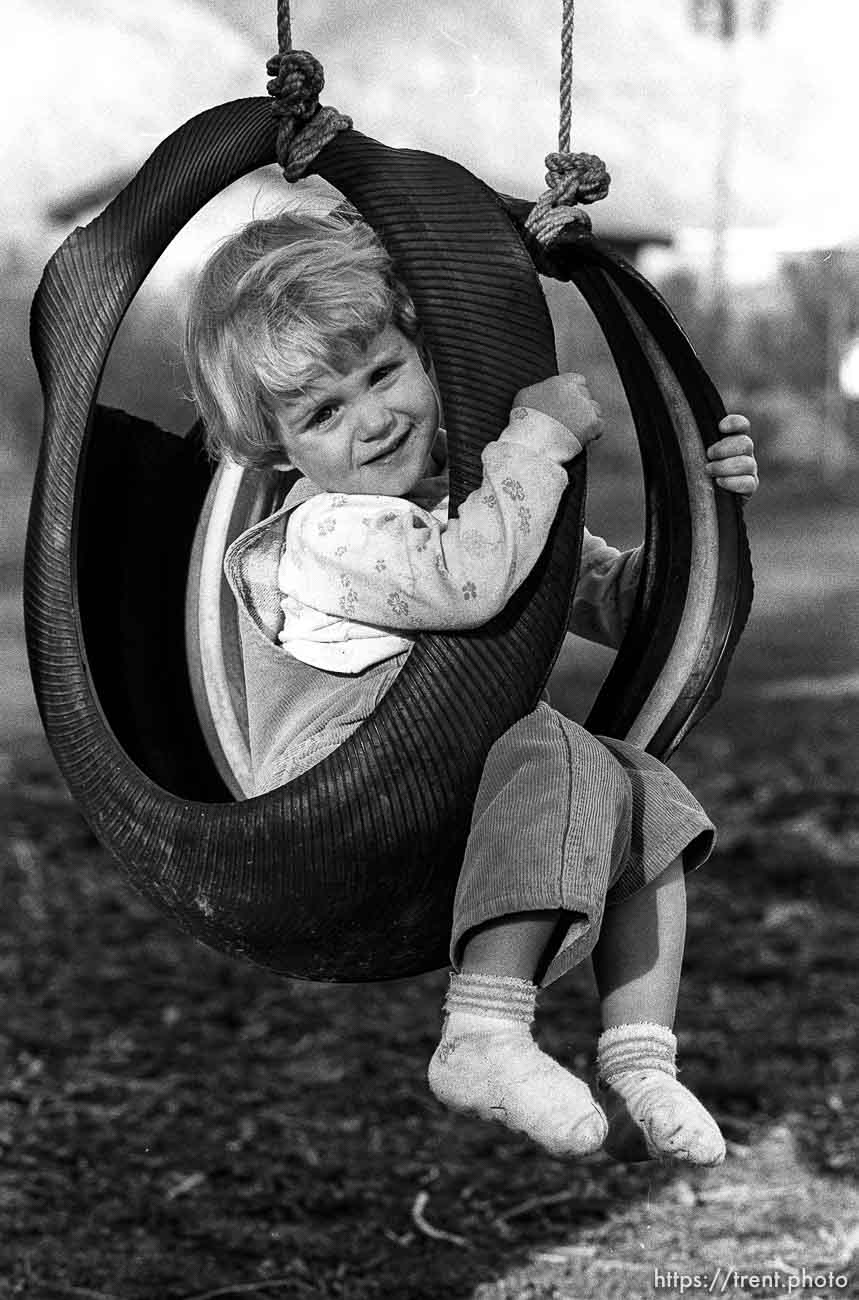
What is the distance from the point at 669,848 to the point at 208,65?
9890mm

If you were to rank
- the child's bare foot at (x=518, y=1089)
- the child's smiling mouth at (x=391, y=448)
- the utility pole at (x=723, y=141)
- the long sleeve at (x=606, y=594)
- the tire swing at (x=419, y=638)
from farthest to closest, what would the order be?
the utility pole at (x=723, y=141)
the long sleeve at (x=606, y=594)
the child's smiling mouth at (x=391, y=448)
the tire swing at (x=419, y=638)
the child's bare foot at (x=518, y=1089)

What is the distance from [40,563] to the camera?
2121 mm

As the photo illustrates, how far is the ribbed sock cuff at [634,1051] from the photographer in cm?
180

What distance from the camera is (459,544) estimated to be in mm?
1710

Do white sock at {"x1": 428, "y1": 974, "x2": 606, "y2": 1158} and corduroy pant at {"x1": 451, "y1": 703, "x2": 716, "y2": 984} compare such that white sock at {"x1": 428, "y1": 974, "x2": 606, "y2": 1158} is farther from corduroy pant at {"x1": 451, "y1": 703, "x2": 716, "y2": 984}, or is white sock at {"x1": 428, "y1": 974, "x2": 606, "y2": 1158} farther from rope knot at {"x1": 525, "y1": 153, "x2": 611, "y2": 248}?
rope knot at {"x1": 525, "y1": 153, "x2": 611, "y2": 248}

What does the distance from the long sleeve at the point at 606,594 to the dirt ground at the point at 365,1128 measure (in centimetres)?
58

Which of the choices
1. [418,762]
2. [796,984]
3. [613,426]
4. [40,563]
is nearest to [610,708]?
[418,762]

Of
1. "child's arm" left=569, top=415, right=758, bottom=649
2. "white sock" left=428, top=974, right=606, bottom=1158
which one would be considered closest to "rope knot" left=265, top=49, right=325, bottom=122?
"child's arm" left=569, top=415, right=758, bottom=649

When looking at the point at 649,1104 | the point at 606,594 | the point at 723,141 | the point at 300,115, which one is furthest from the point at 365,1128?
the point at 723,141

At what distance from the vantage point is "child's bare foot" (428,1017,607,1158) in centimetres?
164

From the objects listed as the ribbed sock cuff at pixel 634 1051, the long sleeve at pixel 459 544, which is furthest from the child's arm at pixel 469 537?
the ribbed sock cuff at pixel 634 1051

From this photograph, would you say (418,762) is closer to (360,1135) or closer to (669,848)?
(669,848)

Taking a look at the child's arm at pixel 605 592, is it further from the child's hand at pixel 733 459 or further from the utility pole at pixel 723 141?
the utility pole at pixel 723 141

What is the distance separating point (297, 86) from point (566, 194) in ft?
1.04
